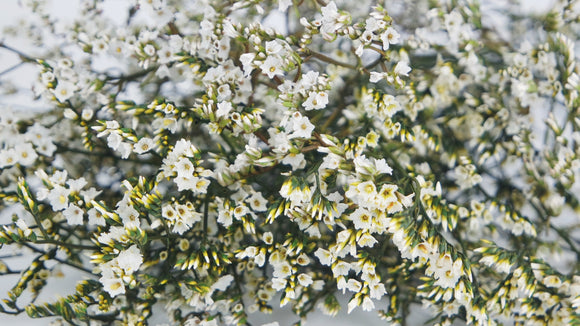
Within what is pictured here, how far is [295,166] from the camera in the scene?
2.99ft

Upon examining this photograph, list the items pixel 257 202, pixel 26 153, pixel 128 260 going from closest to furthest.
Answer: pixel 128 260
pixel 257 202
pixel 26 153

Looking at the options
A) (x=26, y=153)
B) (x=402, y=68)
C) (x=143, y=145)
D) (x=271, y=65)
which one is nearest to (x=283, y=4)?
(x=271, y=65)

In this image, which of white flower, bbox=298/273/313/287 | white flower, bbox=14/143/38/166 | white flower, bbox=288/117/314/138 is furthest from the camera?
white flower, bbox=14/143/38/166

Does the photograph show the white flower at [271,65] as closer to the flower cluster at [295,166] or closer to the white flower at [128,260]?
the flower cluster at [295,166]

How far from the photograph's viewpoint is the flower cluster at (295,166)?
0.87 metres

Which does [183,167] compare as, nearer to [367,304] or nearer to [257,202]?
[257,202]

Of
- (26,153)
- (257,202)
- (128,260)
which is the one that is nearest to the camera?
(128,260)

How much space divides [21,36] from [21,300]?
639 millimetres

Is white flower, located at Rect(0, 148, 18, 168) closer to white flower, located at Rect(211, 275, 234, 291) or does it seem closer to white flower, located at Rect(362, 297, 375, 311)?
white flower, located at Rect(211, 275, 234, 291)

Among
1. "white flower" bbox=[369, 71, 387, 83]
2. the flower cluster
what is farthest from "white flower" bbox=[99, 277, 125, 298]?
"white flower" bbox=[369, 71, 387, 83]

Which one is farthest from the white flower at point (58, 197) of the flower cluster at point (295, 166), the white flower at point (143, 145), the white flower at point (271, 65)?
the white flower at point (271, 65)

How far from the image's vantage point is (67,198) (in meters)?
0.92

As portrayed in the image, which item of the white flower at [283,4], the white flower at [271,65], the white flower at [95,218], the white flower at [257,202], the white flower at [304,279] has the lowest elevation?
the white flower at [304,279]

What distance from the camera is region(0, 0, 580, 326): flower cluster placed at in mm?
872
